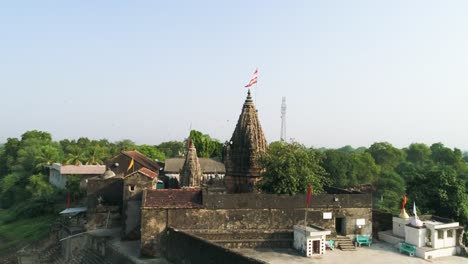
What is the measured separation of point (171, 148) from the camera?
259 feet

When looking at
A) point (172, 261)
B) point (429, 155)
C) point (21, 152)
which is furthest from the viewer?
point (429, 155)

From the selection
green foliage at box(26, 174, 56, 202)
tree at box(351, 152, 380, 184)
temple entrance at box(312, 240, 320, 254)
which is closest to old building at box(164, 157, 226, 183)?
green foliage at box(26, 174, 56, 202)

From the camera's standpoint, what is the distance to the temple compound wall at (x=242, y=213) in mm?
16984

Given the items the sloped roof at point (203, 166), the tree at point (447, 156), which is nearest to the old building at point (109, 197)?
the sloped roof at point (203, 166)

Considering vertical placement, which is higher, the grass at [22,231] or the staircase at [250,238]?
the staircase at [250,238]

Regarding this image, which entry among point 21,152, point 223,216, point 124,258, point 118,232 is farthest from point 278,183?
point 21,152

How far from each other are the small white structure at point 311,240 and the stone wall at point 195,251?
496 centimetres

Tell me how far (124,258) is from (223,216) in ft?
15.6

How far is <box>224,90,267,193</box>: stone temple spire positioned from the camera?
2333 centimetres

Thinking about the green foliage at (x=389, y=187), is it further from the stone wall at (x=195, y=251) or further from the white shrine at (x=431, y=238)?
the stone wall at (x=195, y=251)

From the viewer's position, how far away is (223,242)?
1703cm

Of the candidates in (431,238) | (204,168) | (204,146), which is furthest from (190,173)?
(204,146)

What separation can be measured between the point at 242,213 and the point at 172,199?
3257 millimetres

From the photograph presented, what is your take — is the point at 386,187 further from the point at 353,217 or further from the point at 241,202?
the point at 241,202
